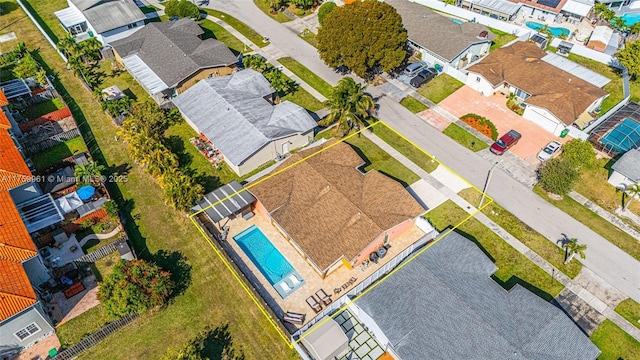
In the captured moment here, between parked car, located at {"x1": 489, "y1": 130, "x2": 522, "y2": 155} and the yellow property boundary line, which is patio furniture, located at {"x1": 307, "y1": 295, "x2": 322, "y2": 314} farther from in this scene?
parked car, located at {"x1": 489, "y1": 130, "x2": 522, "y2": 155}

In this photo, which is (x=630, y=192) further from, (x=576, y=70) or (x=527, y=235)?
(x=576, y=70)

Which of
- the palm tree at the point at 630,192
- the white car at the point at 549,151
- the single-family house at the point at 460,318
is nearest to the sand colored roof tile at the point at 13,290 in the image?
the single-family house at the point at 460,318

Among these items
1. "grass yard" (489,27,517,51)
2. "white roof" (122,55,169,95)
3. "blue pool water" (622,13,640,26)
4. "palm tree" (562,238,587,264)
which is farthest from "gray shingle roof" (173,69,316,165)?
"blue pool water" (622,13,640,26)

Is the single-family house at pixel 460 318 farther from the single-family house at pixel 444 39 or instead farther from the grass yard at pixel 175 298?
the single-family house at pixel 444 39

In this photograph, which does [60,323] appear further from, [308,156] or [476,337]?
[476,337]

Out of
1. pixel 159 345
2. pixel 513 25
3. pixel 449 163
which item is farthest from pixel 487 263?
pixel 513 25

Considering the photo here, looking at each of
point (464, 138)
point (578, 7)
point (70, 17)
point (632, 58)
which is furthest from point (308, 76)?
point (578, 7)
